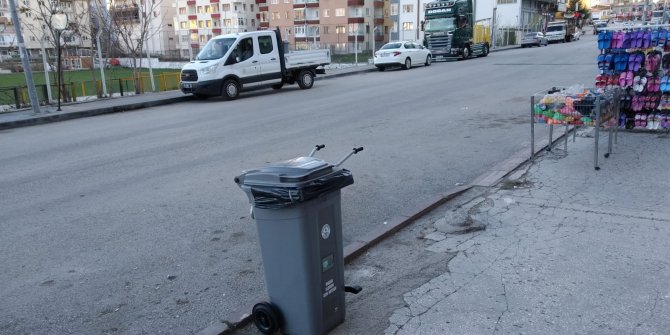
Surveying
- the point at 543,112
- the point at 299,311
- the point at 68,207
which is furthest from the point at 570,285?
the point at 68,207

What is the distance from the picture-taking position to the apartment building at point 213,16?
82.1 m

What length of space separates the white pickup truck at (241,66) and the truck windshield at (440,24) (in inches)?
589

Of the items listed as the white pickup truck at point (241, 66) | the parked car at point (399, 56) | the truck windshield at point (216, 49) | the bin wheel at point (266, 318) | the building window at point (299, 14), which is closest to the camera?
the bin wheel at point (266, 318)

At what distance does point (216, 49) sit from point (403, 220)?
14.6 metres

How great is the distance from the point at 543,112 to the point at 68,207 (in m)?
6.34

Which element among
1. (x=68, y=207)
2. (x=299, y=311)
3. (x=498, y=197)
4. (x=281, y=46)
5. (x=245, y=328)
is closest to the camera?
(x=299, y=311)

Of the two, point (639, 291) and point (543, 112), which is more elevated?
point (543, 112)

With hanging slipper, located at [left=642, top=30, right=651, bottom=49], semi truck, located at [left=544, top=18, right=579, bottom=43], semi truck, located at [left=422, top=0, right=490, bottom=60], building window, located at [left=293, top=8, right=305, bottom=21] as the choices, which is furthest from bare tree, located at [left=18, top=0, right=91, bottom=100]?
building window, located at [left=293, top=8, right=305, bottom=21]

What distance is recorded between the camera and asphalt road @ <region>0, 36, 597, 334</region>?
4.14 metres

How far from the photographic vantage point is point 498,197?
6.04 meters

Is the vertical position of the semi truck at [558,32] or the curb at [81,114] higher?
the semi truck at [558,32]

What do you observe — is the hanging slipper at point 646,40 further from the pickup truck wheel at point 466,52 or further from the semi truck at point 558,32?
the semi truck at point 558,32

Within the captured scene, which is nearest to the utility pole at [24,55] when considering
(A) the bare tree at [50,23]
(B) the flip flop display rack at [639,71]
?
(A) the bare tree at [50,23]

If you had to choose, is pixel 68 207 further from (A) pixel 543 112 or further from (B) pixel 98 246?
(A) pixel 543 112
